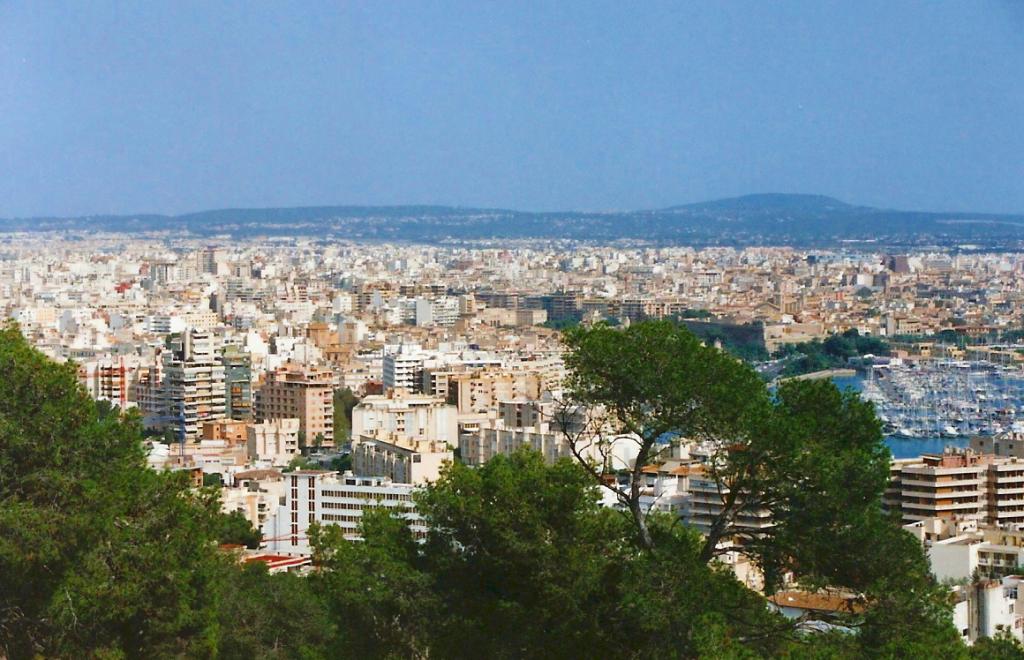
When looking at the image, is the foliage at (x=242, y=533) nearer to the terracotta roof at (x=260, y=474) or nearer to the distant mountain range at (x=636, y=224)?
the terracotta roof at (x=260, y=474)

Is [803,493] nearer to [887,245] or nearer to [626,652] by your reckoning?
[626,652]

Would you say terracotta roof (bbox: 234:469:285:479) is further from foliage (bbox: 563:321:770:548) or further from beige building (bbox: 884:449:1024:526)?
foliage (bbox: 563:321:770:548)

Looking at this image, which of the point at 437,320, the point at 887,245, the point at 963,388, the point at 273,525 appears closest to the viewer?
the point at 273,525

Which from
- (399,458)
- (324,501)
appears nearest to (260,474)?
(399,458)

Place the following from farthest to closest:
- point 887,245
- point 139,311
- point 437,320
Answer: point 887,245 < point 437,320 < point 139,311

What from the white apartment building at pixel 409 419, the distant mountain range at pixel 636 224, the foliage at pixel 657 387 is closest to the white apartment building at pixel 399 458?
the white apartment building at pixel 409 419

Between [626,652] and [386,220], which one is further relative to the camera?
[386,220]

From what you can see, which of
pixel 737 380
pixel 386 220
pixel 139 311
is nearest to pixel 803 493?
pixel 737 380
